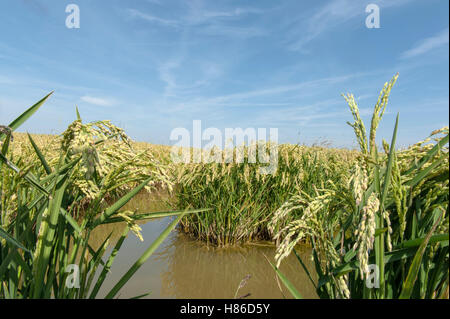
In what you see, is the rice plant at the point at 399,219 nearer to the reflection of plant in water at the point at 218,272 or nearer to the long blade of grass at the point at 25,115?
the long blade of grass at the point at 25,115

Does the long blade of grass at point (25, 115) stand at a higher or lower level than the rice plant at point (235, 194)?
higher

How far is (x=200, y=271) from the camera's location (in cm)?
303

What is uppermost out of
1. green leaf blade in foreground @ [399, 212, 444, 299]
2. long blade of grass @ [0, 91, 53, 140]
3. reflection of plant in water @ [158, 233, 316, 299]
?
long blade of grass @ [0, 91, 53, 140]

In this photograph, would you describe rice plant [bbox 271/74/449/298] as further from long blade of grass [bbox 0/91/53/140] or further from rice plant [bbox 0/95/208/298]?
long blade of grass [bbox 0/91/53/140]

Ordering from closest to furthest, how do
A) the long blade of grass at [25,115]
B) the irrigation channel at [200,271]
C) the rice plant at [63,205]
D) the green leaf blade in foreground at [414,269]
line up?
1. the green leaf blade in foreground at [414,269]
2. the rice plant at [63,205]
3. the long blade of grass at [25,115]
4. the irrigation channel at [200,271]

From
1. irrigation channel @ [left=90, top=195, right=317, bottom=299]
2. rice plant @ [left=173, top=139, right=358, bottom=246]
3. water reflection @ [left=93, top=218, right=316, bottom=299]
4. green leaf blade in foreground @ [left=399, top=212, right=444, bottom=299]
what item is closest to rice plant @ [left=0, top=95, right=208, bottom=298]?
green leaf blade in foreground @ [left=399, top=212, right=444, bottom=299]

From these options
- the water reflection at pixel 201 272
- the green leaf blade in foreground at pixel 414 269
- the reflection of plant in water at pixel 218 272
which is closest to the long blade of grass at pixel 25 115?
the green leaf blade in foreground at pixel 414 269

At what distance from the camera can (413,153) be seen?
944 millimetres

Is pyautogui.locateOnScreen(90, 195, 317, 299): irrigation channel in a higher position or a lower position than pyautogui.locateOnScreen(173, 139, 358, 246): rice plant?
lower

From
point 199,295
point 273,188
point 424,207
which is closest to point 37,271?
point 424,207

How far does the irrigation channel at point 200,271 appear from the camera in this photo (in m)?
2.61

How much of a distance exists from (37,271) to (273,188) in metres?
3.34

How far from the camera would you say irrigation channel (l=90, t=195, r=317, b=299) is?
261 cm

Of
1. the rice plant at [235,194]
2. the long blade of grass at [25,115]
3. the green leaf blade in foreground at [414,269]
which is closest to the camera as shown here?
the green leaf blade in foreground at [414,269]
